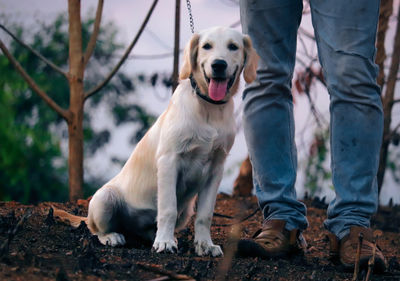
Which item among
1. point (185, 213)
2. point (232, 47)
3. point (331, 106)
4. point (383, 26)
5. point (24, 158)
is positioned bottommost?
point (24, 158)

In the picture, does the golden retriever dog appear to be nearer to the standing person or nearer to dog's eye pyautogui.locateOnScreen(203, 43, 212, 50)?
dog's eye pyautogui.locateOnScreen(203, 43, 212, 50)

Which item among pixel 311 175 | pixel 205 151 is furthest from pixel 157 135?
pixel 311 175

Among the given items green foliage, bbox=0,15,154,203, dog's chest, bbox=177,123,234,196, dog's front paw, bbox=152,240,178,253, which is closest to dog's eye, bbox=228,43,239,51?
dog's chest, bbox=177,123,234,196

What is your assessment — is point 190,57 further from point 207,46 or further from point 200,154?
point 200,154

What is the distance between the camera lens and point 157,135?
3164 millimetres

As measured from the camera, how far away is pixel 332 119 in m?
3.08

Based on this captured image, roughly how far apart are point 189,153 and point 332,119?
0.84 metres

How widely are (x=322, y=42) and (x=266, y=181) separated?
0.89 metres

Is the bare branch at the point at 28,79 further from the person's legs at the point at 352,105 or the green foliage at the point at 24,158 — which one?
the green foliage at the point at 24,158

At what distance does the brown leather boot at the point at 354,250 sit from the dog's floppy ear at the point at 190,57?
1235mm

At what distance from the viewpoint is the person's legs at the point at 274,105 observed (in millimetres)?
3246

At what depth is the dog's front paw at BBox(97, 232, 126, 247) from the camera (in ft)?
10.3

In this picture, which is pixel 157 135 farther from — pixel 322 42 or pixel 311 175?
pixel 311 175

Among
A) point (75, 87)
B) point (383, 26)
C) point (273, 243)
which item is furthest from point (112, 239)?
point (383, 26)
